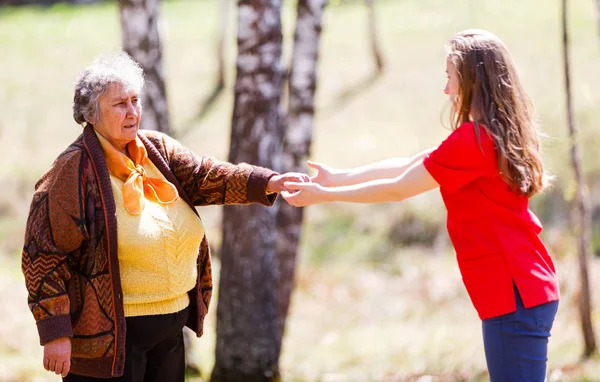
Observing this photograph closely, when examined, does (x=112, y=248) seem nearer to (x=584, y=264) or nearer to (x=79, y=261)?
(x=79, y=261)

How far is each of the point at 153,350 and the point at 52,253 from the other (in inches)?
24.7

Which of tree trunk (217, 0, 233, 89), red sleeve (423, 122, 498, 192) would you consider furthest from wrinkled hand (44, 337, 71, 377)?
tree trunk (217, 0, 233, 89)

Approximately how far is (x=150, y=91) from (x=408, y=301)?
480 centimetres

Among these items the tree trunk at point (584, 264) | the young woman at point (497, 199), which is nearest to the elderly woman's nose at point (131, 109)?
the young woman at point (497, 199)

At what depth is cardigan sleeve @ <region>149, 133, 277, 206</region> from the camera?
368cm

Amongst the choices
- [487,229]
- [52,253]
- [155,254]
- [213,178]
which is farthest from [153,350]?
[487,229]

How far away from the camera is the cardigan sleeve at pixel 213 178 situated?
368cm

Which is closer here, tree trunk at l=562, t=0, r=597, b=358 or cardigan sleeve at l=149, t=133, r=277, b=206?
cardigan sleeve at l=149, t=133, r=277, b=206

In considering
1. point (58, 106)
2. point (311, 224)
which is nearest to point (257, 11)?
point (311, 224)

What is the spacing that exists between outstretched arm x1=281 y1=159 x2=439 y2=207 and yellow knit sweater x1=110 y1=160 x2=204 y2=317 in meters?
0.56

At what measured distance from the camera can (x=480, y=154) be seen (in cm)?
328

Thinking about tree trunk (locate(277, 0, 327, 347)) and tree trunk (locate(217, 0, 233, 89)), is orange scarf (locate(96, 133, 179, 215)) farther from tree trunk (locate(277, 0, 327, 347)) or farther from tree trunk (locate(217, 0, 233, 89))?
tree trunk (locate(217, 0, 233, 89))

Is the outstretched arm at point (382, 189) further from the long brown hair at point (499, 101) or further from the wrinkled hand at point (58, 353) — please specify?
the wrinkled hand at point (58, 353)

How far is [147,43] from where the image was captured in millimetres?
5840
